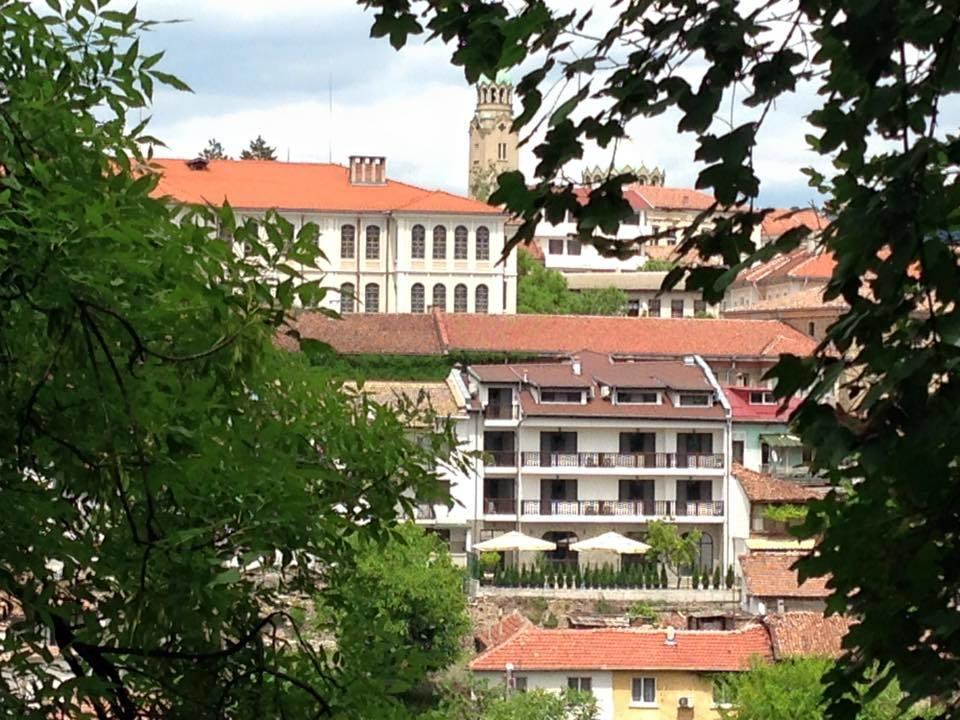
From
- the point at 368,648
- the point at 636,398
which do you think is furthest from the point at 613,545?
the point at 368,648

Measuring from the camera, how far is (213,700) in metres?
4.21

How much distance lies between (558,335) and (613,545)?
9519 millimetres

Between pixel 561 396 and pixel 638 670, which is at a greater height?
pixel 561 396

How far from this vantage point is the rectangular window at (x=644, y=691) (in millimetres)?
27781

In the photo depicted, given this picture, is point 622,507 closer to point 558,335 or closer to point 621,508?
point 621,508

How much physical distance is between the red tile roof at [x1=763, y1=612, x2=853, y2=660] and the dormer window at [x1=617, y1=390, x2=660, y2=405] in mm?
12152

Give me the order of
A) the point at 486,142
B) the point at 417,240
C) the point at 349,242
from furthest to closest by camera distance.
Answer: the point at 486,142
the point at 349,242
the point at 417,240

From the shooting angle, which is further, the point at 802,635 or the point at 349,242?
the point at 349,242

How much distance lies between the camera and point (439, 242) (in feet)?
198

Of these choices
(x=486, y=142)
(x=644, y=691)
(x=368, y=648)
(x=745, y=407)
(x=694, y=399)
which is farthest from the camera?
(x=486, y=142)

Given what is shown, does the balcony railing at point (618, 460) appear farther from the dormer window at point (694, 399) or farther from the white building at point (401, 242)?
the white building at point (401, 242)

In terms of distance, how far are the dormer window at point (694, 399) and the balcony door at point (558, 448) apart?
2.90 meters

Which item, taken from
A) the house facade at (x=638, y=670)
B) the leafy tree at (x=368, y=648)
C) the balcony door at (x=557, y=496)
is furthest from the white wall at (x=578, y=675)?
the leafy tree at (x=368, y=648)

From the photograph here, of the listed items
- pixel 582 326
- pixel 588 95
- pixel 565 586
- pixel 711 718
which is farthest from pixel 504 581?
pixel 588 95
